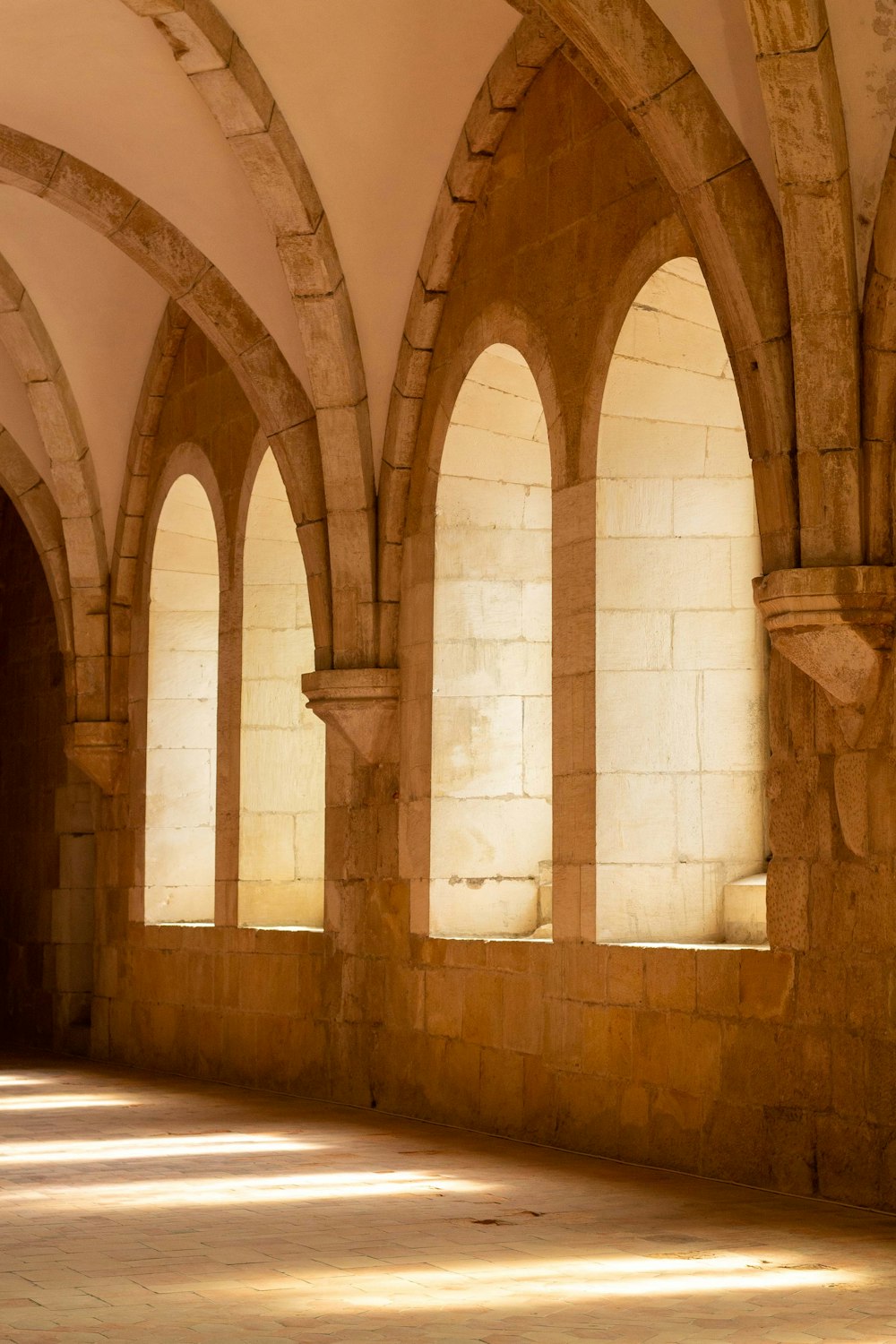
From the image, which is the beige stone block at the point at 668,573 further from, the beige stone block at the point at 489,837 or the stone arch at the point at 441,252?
the stone arch at the point at 441,252

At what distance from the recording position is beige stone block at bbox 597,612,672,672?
6.72m

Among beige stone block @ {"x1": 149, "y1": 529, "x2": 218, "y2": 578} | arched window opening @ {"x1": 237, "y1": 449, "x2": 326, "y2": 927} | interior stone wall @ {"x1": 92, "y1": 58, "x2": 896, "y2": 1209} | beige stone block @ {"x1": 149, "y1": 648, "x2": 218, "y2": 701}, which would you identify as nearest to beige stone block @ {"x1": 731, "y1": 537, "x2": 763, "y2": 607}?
interior stone wall @ {"x1": 92, "y1": 58, "x2": 896, "y2": 1209}

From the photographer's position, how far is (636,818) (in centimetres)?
668

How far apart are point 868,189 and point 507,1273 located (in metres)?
2.96

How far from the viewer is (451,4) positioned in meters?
7.22

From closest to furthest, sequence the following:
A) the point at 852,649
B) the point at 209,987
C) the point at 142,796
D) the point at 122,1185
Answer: the point at 852,649 → the point at 122,1185 → the point at 209,987 → the point at 142,796

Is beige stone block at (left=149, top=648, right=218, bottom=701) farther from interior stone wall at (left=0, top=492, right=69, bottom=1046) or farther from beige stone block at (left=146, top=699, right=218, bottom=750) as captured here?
interior stone wall at (left=0, top=492, right=69, bottom=1046)

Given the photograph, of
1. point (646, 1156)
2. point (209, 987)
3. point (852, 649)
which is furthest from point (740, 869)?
point (209, 987)

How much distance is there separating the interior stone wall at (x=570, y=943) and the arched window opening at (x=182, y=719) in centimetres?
82

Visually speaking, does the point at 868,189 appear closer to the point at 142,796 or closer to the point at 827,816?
the point at 827,816

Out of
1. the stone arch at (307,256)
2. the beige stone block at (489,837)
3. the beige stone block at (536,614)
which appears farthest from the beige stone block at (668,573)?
the stone arch at (307,256)

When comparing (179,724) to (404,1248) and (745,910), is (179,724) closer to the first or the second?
(745,910)

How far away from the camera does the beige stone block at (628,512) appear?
6.75 metres

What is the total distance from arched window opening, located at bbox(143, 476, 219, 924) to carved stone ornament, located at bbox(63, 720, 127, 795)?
1.29 feet
